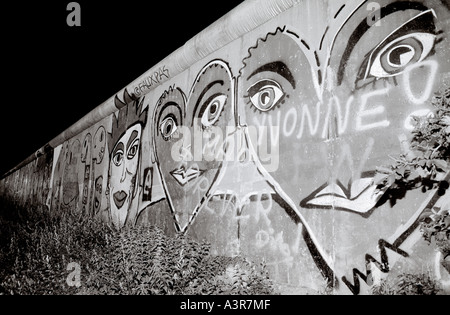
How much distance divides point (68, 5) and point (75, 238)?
176 inches

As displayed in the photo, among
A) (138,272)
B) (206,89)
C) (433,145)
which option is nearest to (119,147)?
(206,89)

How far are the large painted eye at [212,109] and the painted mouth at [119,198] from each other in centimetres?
336

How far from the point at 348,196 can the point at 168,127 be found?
4402mm

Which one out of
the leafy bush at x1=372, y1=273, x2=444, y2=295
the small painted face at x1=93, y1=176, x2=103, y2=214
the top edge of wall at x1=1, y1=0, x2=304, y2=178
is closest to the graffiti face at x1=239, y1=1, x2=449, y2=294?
the leafy bush at x1=372, y1=273, x2=444, y2=295

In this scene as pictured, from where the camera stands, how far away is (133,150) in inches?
327

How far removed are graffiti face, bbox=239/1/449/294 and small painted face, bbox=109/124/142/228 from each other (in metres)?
4.40

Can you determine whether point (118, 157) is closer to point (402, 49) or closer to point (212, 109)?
point (212, 109)

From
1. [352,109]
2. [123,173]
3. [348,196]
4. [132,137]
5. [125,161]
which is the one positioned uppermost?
[132,137]

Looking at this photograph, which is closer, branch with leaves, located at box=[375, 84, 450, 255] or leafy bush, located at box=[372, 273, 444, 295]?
branch with leaves, located at box=[375, 84, 450, 255]

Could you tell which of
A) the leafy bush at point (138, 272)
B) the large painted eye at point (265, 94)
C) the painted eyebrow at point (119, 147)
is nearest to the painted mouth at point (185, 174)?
the leafy bush at point (138, 272)

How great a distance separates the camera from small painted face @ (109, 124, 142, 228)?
26.2 feet

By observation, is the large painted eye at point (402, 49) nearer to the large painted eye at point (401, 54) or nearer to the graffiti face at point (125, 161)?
the large painted eye at point (401, 54)

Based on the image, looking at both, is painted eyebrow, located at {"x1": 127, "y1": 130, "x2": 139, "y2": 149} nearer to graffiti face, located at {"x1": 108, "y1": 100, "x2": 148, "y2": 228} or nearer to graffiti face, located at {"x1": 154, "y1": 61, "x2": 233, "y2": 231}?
graffiti face, located at {"x1": 108, "y1": 100, "x2": 148, "y2": 228}
